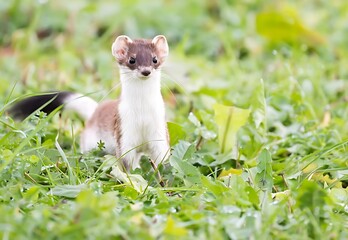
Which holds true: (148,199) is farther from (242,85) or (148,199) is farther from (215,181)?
(242,85)

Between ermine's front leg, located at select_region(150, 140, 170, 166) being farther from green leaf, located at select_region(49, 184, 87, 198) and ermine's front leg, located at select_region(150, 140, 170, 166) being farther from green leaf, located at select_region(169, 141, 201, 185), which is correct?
green leaf, located at select_region(49, 184, 87, 198)

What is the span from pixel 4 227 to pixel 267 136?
225 cm

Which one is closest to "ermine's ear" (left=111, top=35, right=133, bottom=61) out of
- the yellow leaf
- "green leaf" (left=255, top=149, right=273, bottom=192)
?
the yellow leaf

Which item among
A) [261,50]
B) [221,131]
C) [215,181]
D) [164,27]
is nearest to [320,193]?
[215,181]

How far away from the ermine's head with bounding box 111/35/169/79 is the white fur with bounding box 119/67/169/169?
0.04m

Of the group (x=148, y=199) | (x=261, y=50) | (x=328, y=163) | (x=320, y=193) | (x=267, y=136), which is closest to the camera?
(x=320, y=193)

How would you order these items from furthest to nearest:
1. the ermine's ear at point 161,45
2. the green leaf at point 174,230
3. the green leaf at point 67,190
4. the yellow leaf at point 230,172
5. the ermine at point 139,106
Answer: the ermine's ear at point 161,45
the ermine at point 139,106
the yellow leaf at point 230,172
the green leaf at point 67,190
the green leaf at point 174,230

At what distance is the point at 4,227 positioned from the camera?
2.91 meters

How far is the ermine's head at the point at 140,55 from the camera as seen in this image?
13.8ft

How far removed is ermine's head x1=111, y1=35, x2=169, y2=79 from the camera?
419 cm

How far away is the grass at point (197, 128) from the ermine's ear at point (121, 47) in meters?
0.37

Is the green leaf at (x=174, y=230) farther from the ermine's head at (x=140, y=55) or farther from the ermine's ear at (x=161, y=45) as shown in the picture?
the ermine's ear at (x=161, y=45)

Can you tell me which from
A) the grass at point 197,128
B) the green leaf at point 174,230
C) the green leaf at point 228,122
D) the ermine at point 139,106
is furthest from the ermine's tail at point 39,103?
the green leaf at point 174,230

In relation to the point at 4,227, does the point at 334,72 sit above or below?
below
